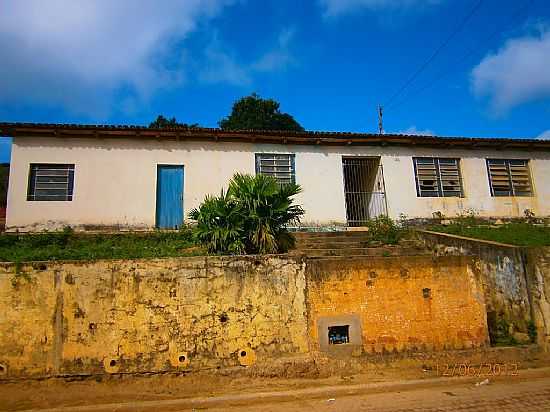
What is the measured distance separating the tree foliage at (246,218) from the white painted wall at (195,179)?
137 inches

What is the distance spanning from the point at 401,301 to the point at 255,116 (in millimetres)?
23311

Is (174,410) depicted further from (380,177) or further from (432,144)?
(432,144)

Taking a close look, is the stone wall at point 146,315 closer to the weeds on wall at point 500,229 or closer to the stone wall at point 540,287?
the stone wall at point 540,287

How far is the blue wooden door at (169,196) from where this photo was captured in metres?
11.1

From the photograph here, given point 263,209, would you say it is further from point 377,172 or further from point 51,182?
point 51,182

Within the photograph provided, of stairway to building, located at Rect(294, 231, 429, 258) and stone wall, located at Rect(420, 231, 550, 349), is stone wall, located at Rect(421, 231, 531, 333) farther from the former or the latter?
stairway to building, located at Rect(294, 231, 429, 258)

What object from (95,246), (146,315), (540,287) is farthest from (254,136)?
(540,287)

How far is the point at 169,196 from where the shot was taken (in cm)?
1126

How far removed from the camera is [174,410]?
5.31 metres

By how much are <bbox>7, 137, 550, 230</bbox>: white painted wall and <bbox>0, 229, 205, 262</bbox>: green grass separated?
0.96m

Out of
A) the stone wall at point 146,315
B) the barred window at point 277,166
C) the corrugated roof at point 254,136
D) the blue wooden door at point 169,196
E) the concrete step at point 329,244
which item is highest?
the corrugated roof at point 254,136

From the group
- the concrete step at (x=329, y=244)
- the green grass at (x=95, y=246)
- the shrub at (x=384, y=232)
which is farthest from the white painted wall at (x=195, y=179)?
the concrete step at (x=329, y=244)

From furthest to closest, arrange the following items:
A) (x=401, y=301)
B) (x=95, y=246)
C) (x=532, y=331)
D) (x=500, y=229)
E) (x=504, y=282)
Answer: (x=500, y=229) → (x=95, y=246) → (x=504, y=282) → (x=532, y=331) → (x=401, y=301)

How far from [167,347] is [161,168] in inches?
266
